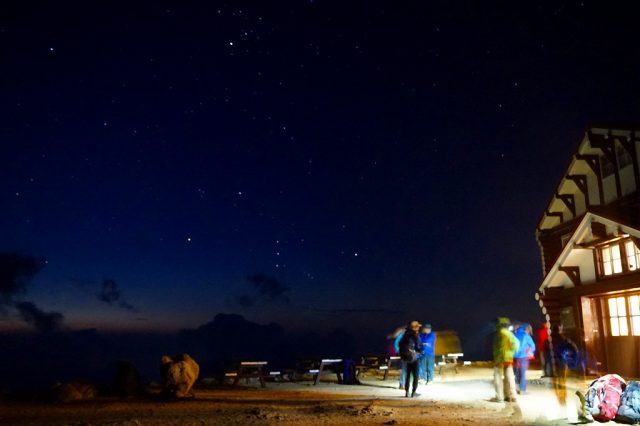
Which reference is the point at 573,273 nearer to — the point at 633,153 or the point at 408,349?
the point at 633,153

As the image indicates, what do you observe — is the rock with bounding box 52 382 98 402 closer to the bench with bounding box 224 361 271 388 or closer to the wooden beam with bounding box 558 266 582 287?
the bench with bounding box 224 361 271 388

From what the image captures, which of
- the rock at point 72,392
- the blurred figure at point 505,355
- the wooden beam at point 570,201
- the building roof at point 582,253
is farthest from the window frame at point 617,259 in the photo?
the rock at point 72,392

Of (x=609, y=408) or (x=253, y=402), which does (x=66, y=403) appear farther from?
(x=609, y=408)

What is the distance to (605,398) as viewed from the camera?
998 centimetres

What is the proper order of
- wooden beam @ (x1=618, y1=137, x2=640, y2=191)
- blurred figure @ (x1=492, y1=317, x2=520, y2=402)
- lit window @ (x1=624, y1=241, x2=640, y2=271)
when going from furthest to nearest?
wooden beam @ (x1=618, y1=137, x2=640, y2=191)
lit window @ (x1=624, y1=241, x2=640, y2=271)
blurred figure @ (x1=492, y1=317, x2=520, y2=402)

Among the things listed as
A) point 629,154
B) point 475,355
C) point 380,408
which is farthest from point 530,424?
point 475,355

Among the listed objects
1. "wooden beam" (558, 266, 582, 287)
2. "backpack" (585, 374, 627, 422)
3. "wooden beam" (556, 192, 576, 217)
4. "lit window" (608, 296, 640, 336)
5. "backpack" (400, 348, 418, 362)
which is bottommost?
"backpack" (585, 374, 627, 422)

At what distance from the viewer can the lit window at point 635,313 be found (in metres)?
17.0

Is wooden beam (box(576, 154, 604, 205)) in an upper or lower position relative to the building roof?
→ upper

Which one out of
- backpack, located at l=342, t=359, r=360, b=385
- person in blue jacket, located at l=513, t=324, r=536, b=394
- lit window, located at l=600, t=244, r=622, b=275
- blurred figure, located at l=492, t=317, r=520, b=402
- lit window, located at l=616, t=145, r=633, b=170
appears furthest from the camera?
backpack, located at l=342, t=359, r=360, b=385

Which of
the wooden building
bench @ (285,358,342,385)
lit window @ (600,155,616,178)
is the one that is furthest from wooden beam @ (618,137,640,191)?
bench @ (285,358,342,385)

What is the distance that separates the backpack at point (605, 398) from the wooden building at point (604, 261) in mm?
7284

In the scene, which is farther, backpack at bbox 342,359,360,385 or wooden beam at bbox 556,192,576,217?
wooden beam at bbox 556,192,576,217

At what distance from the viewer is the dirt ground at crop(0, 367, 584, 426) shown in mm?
10883
